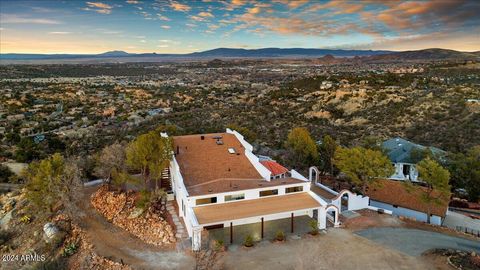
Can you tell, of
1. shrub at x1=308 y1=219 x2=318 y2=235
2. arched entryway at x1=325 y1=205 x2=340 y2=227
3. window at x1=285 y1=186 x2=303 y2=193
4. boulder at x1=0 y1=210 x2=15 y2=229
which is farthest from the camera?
boulder at x1=0 y1=210 x2=15 y2=229

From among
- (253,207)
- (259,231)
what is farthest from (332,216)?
(253,207)

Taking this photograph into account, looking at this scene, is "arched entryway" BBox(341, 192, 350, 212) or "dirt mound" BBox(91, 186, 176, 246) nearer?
"dirt mound" BBox(91, 186, 176, 246)

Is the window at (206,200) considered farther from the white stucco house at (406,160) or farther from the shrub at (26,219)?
the white stucco house at (406,160)

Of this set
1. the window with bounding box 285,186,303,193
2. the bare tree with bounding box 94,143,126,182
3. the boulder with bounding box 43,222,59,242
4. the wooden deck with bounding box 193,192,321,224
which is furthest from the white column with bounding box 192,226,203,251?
the bare tree with bounding box 94,143,126,182

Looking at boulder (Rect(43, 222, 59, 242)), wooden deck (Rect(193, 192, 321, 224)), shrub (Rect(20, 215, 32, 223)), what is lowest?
shrub (Rect(20, 215, 32, 223))

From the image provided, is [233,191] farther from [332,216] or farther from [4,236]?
[4,236]

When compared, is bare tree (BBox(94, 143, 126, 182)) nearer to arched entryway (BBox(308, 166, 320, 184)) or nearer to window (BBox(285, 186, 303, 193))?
window (BBox(285, 186, 303, 193))
